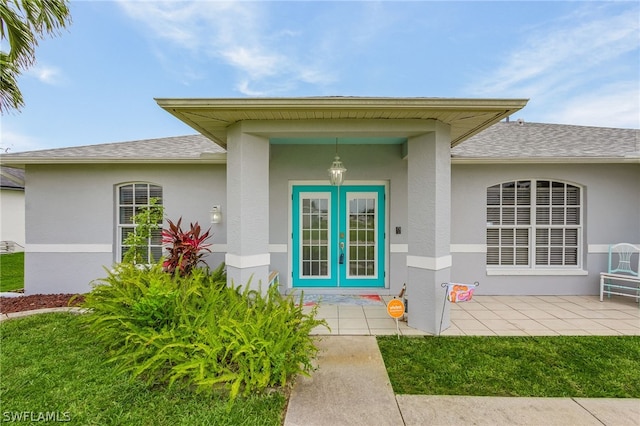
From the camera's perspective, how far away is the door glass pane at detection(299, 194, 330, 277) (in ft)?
19.8

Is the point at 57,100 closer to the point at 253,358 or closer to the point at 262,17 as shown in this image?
the point at 262,17

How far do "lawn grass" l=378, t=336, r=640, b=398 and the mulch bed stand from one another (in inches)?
232

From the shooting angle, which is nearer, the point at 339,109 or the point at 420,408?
the point at 420,408

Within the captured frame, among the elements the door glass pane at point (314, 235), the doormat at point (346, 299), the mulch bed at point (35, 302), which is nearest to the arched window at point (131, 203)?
the mulch bed at point (35, 302)

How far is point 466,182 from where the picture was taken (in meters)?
Result: 5.90

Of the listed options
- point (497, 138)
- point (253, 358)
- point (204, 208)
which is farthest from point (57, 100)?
point (497, 138)

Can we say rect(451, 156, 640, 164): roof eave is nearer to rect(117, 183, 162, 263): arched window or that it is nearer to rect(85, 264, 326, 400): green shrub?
rect(85, 264, 326, 400): green shrub

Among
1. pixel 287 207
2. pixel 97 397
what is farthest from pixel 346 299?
pixel 97 397

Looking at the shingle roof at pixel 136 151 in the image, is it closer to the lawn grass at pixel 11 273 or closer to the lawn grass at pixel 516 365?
the lawn grass at pixel 11 273

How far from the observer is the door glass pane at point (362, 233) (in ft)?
19.7

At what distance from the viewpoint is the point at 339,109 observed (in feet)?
12.0

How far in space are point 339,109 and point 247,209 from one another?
193 cm

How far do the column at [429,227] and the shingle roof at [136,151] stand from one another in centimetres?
397

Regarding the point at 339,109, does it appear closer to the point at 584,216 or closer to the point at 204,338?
the point at 204,338
